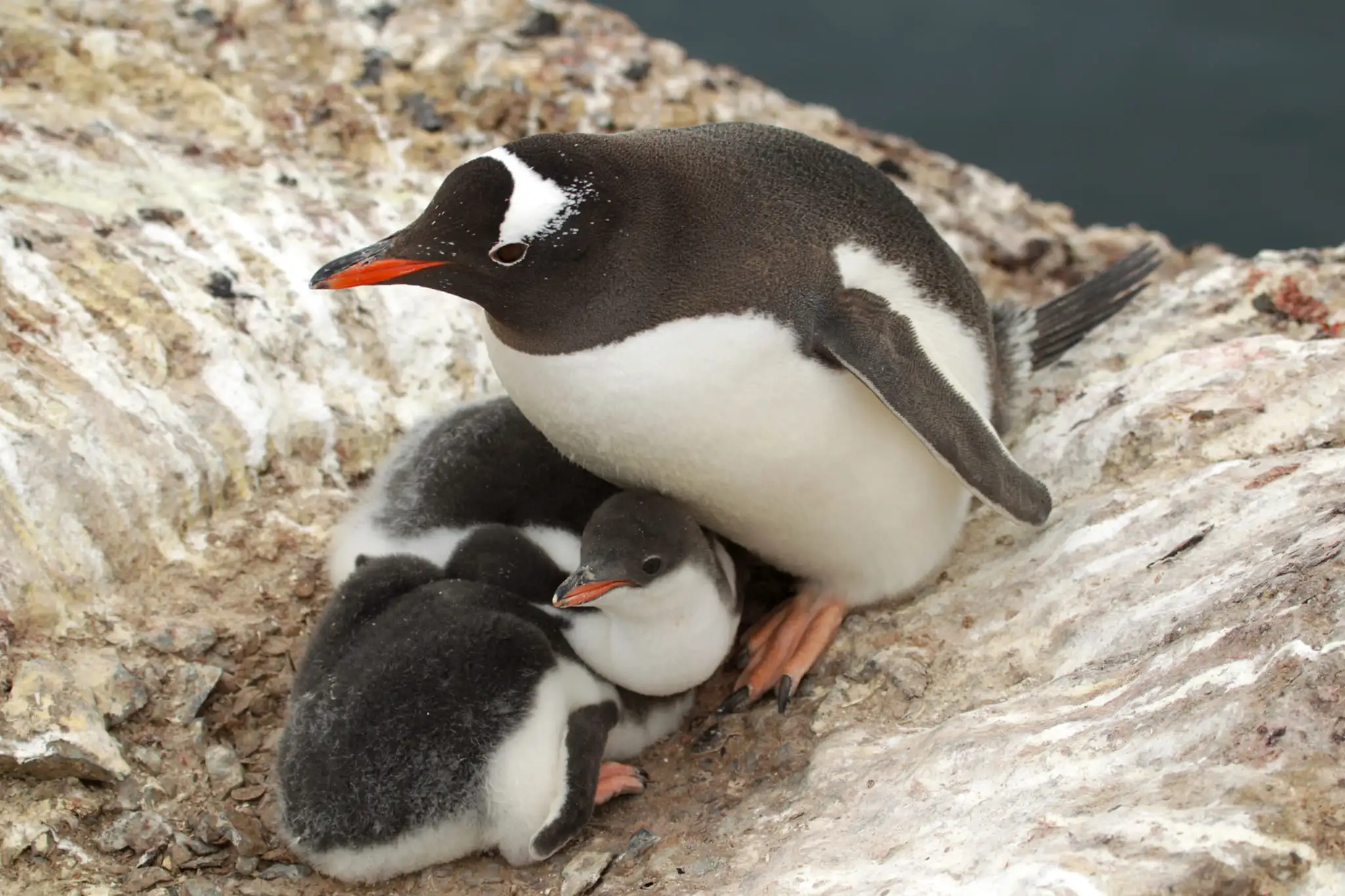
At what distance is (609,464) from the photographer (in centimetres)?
219

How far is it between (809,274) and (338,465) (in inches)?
46.3

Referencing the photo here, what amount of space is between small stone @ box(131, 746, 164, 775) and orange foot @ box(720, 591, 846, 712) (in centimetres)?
93

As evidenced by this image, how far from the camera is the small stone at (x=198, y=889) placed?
6.38 feet

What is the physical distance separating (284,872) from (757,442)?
3.17 ft

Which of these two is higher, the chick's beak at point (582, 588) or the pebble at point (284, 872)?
the chick's beak at point (582, 588)

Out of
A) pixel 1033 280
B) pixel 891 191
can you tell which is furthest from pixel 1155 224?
pixel 891 191

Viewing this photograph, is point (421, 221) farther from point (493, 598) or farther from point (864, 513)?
point (864, 513)

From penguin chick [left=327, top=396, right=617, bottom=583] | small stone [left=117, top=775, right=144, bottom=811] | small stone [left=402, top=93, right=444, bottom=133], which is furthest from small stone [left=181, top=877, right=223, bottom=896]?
small stone [left=402, top=93, right=444, bottom=133]

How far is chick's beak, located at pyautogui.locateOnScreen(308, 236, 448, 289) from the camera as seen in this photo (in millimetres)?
1905

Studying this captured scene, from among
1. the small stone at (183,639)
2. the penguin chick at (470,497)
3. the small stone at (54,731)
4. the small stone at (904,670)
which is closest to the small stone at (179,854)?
the small stone at (54,731)

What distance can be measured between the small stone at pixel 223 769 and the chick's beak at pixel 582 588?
62cm

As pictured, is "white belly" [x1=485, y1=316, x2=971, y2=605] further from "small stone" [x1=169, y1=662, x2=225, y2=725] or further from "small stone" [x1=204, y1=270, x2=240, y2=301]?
"small stone" [x1=204, y1=270, x2=240, y2=301]

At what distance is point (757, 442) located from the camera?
2.08 meters

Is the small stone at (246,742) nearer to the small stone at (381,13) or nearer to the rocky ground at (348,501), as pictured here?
the rocky ground at (348,501)
